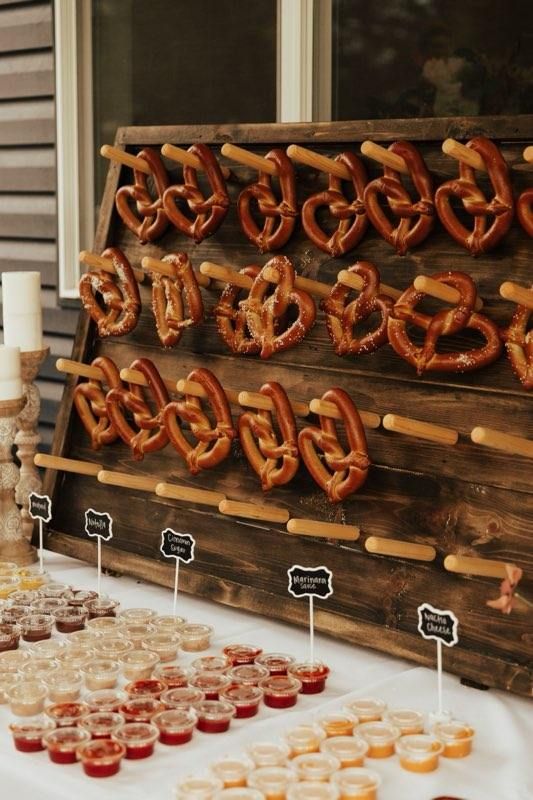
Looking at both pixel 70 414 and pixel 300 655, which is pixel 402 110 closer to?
pixel 70 414

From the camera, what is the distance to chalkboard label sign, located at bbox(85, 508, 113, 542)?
101 inches

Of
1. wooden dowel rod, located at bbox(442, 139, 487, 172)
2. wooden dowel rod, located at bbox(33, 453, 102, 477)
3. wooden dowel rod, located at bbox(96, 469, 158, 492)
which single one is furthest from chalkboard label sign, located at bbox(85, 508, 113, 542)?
wooden dowel rod, located at bbox(442, 139, 487, 172)

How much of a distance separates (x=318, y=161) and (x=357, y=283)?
0.84 feet

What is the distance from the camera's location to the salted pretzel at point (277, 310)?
230cm

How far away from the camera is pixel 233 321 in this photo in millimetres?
2504

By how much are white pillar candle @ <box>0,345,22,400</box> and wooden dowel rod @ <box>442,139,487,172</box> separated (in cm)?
121

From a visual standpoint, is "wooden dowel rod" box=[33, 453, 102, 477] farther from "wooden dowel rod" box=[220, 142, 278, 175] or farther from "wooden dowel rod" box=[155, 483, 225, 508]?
"wooden dowel rod" box=[220, 142, 278, 175]

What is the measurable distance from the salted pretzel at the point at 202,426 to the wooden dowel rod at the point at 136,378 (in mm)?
88

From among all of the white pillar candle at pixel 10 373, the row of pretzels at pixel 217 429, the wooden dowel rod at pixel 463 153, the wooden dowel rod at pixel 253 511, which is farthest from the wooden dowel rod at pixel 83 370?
the wooden dowel rod at pixel 463 153

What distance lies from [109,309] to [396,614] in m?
1.06

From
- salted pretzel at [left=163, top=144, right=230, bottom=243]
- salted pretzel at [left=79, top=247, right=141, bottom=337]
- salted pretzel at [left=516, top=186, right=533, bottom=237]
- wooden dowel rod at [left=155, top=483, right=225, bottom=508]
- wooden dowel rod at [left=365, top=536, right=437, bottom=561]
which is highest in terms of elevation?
salted pretzel at [left=163, top=144, right=230, bottom=243]

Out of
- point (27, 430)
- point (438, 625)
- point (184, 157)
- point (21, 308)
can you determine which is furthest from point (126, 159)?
point (438, 625)

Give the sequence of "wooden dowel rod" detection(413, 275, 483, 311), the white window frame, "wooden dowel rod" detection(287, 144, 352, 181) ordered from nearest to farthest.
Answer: "wooden dowel rod" detection(413, 275, 483, 311), "wooden dowel rod" detection(287, 144, 352, 181), the white window frame

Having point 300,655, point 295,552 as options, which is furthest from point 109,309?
point 300,655
